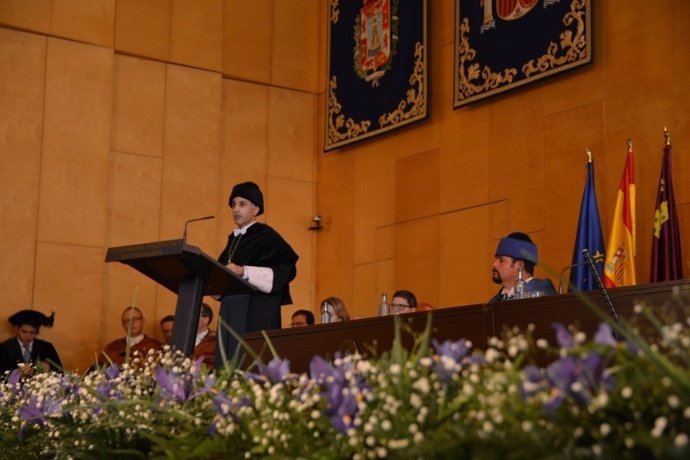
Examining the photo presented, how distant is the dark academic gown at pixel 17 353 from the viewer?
8672 mm

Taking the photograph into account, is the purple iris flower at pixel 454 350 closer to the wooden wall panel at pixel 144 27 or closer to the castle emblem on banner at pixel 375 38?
the castle emblem on banner at pixel 375 38

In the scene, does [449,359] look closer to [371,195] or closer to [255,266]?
[255,266]

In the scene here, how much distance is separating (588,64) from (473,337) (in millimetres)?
3949

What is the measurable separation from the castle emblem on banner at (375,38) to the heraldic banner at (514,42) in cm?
92

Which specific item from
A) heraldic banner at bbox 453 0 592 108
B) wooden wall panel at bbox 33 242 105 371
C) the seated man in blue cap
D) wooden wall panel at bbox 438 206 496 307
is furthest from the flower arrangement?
wooden wall panel at bbox 33 242 105 371

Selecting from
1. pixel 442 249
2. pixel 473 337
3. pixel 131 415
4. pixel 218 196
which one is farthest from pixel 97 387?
pixel 218 196

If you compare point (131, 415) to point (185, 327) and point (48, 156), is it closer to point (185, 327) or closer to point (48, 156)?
point (185, 327)

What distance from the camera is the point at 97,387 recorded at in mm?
2602

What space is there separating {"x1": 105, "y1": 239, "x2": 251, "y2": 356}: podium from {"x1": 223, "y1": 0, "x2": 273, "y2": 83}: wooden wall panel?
6.21 m

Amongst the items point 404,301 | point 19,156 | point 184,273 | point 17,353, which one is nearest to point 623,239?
point 404,301

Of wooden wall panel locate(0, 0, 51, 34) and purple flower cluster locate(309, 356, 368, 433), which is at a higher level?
wooden wall panel locate(0, 0, 51, 34)

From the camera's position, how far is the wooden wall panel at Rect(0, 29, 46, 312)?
29.6 ft

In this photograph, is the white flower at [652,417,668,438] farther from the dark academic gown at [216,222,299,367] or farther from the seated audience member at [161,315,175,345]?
the seated audience member at [161,315,175,345]

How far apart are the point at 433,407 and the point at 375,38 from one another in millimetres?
8652
